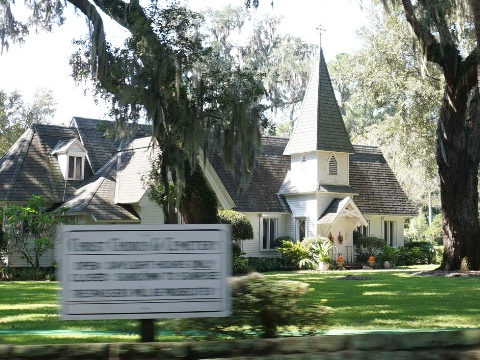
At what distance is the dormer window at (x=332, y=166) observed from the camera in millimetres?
38156

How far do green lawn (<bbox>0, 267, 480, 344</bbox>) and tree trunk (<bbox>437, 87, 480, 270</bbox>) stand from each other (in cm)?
492

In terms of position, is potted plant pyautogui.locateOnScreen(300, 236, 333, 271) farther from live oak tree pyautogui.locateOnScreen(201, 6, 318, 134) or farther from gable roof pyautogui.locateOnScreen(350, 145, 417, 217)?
live oak tree pyautogui.locateOnScreen(201, 6, 318, 134)

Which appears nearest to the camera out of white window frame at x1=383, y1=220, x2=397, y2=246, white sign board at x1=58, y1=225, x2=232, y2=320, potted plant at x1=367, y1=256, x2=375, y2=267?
white sign board at x1=58, y1=225, x2=232, y2=320

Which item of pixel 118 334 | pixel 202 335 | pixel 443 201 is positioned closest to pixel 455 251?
pixel 443 201

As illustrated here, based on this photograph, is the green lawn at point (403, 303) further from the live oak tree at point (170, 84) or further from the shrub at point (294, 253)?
the shrub at point (294, 253)

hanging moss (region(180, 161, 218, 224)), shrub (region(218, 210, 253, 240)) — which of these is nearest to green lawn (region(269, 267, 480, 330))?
hanging moss (region(180, 161, 218, 224))

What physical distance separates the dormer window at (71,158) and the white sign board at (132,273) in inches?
1137

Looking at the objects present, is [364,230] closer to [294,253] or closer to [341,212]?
[341,212]

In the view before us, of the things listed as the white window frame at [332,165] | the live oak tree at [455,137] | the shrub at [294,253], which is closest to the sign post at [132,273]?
the live oak tree at [455,137]

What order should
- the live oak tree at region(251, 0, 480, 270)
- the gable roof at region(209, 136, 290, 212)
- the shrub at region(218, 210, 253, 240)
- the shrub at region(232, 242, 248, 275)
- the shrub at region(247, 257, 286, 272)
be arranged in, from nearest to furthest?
the live oak tree at region(251, 0, 480, 270) < the shrub at region(232, 242, 248, 275) < the shrub at region(218, 210, 253, 240) < the shrub at region(247, 257, 286, 272) < the gable roof at region(209, 136, 290, 212)

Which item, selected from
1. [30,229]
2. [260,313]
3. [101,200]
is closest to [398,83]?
[101,200]

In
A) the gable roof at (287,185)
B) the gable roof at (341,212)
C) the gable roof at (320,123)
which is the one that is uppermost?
the gable roof at (320,123)

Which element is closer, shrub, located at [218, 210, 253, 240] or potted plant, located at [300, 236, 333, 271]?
shrub, located at [218, 210, 253, 240]

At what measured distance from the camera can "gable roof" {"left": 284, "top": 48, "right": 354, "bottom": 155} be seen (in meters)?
37.7
